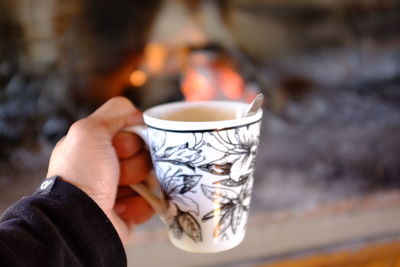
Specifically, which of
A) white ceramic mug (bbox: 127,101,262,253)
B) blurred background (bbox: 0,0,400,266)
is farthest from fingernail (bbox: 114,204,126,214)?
blurred background (bbox: 0,0,400,266)

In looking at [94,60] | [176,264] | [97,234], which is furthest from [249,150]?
[94,60]

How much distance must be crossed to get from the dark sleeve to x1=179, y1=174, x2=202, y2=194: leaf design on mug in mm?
79

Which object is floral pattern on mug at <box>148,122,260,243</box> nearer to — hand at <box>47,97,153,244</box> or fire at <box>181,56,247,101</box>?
hand at <box>47,97,153,244</box>

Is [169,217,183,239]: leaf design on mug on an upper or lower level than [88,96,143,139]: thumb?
lower

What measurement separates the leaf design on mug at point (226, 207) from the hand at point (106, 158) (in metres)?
0.12

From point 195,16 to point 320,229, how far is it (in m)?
0.62

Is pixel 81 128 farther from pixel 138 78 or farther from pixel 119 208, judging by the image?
pixel 138 78

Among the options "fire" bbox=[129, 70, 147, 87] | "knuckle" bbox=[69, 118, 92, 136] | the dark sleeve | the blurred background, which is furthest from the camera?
"fire" bbox=[129, 70, 147, 87]

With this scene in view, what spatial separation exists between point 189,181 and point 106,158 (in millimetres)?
118

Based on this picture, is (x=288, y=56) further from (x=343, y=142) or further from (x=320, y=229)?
(x=320, y=229)

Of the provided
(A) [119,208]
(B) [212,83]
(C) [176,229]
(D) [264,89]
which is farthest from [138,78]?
(C) [176,229]

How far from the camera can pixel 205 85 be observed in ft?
3.86

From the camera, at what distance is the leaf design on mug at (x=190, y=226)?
1.35ft

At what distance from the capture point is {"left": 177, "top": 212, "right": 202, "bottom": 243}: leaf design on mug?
0.41 m
